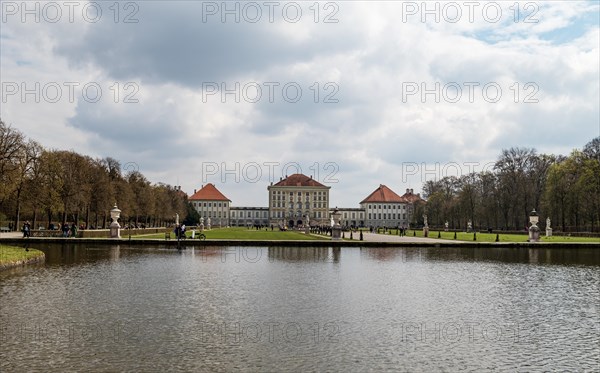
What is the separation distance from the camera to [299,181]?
158 meters

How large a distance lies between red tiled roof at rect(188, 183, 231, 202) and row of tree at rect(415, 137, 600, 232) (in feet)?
237

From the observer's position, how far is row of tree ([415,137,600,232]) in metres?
57.8

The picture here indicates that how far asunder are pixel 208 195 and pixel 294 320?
150521 millimetres

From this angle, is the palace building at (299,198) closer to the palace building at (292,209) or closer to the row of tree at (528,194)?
the palace building at (292,209)

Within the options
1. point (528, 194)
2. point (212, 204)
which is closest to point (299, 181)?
point (212, 204)

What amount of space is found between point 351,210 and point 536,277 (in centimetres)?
14633

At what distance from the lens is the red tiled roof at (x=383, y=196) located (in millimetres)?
168125

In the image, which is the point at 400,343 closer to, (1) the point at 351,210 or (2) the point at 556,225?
(2) the point at 556,225

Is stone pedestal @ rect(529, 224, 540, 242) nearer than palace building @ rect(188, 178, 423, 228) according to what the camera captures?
Yes

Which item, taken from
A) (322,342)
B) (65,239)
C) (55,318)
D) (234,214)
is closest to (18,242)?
(65,239)

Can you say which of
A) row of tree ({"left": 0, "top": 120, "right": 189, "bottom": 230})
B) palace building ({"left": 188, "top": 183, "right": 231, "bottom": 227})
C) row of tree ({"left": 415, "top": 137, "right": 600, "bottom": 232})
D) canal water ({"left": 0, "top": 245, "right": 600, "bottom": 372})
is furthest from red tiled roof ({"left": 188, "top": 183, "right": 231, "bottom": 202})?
canal water ({"left": 0, "top": 245, "right": 600, "bottom": 372})

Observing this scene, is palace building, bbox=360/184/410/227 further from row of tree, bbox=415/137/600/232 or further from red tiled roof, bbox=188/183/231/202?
row of tree, bbox=415/137/600/232

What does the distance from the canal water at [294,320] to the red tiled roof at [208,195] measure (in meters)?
139

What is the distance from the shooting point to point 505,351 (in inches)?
384
